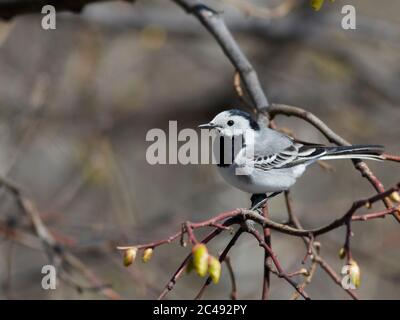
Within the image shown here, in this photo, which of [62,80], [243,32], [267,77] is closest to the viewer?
[243,32]

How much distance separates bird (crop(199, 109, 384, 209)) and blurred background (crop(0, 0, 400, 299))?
138cm

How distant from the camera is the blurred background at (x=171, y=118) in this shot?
568 centimetres

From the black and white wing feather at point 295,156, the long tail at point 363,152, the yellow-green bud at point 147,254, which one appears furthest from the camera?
the black and white wing feather at point 295,156

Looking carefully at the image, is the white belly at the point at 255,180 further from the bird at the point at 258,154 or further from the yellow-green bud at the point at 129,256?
the yellow-green bud at the point at 129,256

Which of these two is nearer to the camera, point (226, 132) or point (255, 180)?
point (255, 180)

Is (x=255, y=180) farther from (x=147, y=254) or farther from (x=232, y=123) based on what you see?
(x=147, y=254)

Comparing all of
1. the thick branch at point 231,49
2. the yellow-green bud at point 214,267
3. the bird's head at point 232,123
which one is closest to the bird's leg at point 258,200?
the bird's head at point 232,123

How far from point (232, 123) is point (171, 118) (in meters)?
4.08

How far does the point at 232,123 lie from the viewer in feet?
11.0

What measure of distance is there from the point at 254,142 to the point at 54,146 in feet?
10.5

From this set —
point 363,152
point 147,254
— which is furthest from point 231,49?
A: point 147,254

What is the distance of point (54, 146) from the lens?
6.16 meters
